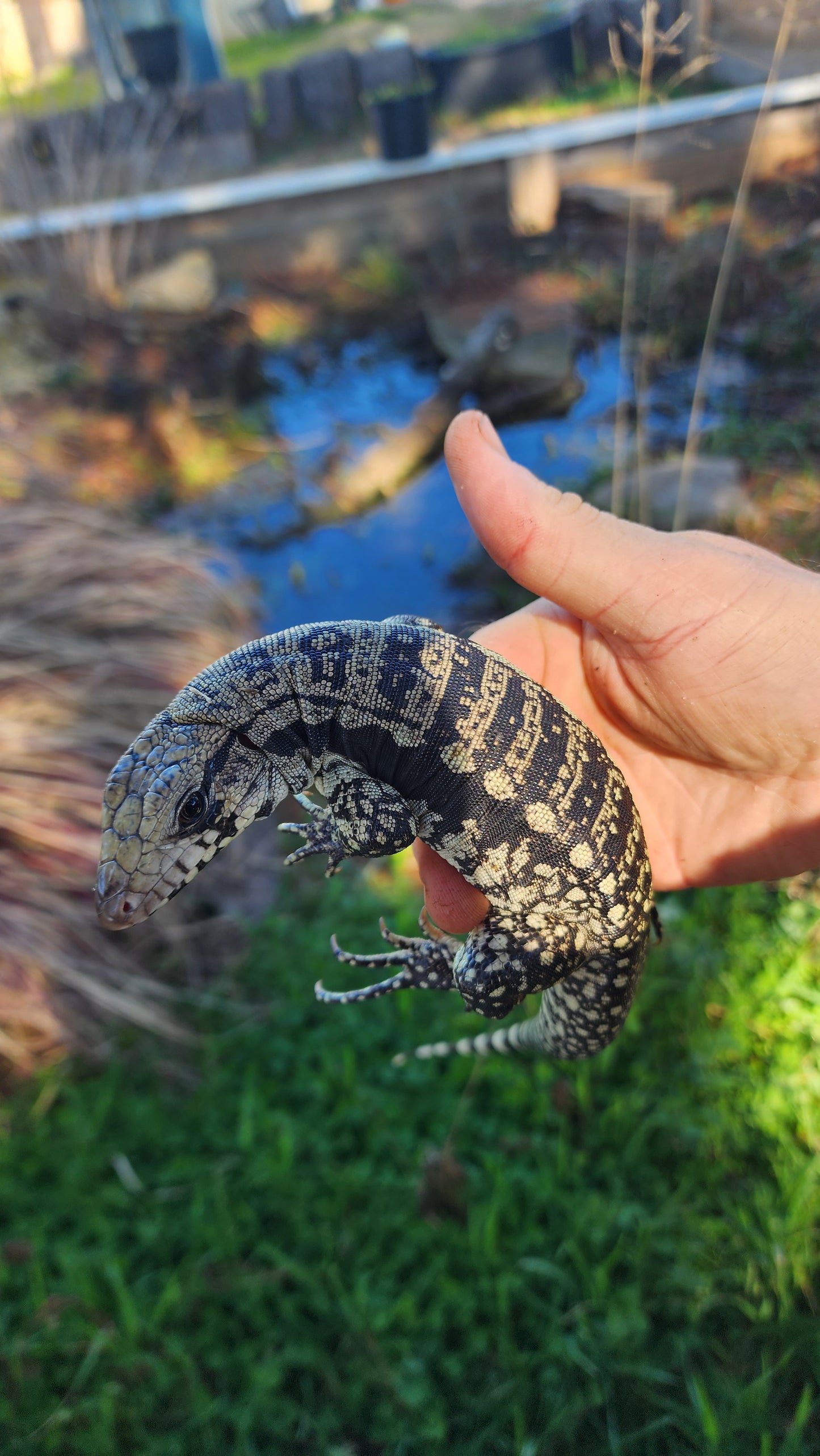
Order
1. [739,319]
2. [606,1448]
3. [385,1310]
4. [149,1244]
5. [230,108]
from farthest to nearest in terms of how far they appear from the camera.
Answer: [230,108] → [739,319] → [149,1244] → [385,1310] → [606,1448]

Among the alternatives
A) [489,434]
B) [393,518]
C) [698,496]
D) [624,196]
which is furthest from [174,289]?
[489,434]

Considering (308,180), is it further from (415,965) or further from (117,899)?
(117,899)

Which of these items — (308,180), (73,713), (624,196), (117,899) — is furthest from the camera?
(308,180)

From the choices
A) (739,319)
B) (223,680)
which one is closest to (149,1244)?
(223,680)

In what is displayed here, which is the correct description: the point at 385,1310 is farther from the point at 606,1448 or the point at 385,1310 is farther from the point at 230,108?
the point at 230,108

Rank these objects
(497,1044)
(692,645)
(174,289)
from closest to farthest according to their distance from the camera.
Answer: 1. (692,645)
2. (497,1044)
3. (174,289)
